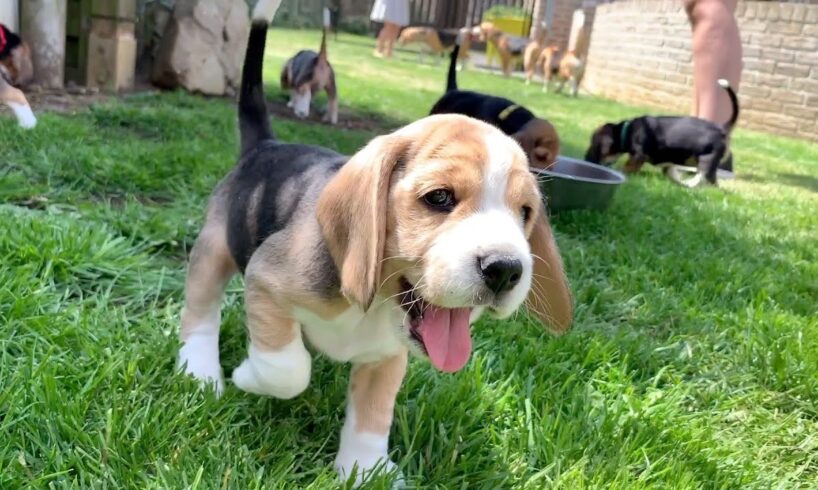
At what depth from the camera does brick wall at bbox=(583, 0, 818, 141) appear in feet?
44.9

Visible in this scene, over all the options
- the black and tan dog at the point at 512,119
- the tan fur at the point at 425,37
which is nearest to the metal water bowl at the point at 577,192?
the black and tan dog at the point at 512,119

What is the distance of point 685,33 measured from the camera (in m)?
15.3

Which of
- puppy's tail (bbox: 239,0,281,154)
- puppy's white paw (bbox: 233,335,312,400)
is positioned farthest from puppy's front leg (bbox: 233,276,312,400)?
puppy's tail (bbox: 239,0,281,154)

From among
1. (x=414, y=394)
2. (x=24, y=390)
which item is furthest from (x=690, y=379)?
(x=24, y=390)

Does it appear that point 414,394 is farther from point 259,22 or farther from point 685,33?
point 685,33

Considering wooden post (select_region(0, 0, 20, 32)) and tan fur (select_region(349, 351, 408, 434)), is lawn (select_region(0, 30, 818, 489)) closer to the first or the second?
tan fur (select_region(349, 351, 408, 434))

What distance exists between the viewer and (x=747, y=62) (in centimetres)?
1416

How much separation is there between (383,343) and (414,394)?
1.85 feet

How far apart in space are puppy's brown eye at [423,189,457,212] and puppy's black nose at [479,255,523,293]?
20cm

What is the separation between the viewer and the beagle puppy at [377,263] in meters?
1.82

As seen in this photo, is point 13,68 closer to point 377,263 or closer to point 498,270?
point 377,263

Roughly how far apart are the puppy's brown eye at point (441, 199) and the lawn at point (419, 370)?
741 millimetres

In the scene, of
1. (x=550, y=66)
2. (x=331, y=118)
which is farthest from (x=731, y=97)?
(x=550, y=66)

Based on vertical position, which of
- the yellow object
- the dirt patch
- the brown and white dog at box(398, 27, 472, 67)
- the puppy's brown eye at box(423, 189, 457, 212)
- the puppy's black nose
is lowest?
the dirt patch
